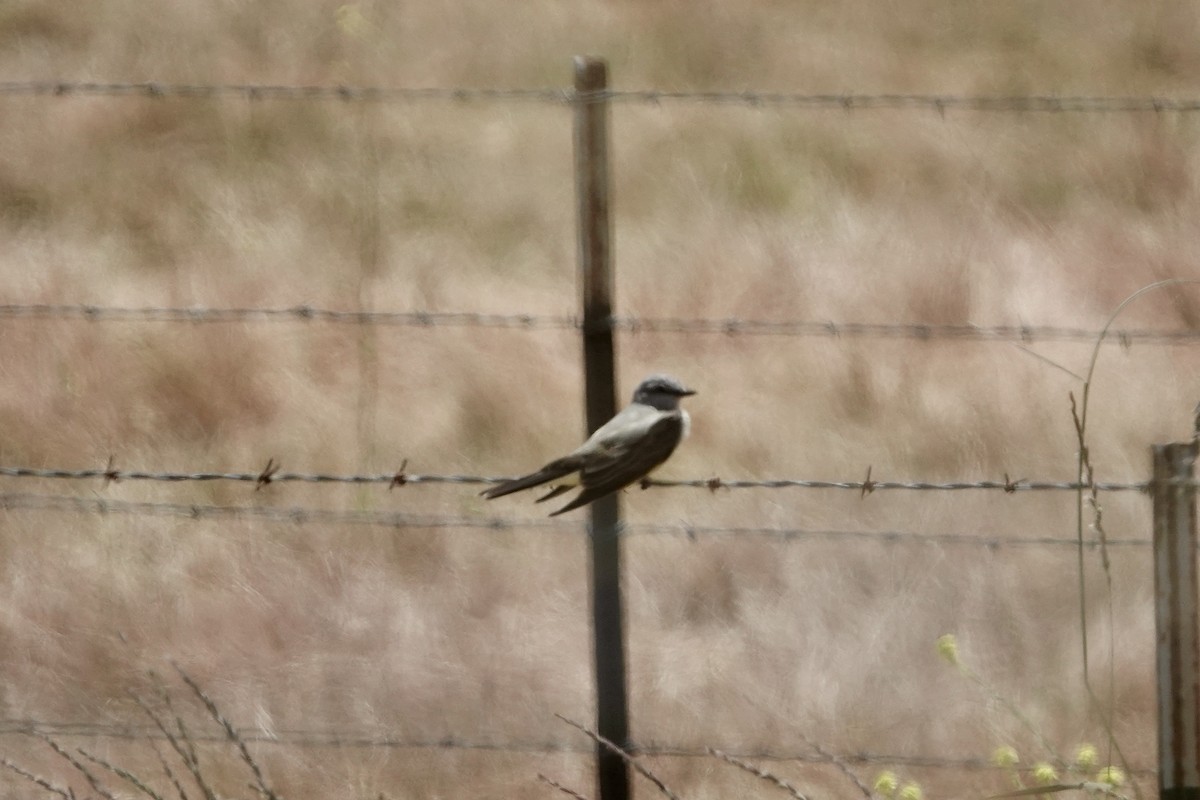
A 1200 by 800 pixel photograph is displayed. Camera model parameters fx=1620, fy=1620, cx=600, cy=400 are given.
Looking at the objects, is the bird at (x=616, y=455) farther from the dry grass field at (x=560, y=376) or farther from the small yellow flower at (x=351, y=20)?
the small yellow flower at (x=351, y=20)

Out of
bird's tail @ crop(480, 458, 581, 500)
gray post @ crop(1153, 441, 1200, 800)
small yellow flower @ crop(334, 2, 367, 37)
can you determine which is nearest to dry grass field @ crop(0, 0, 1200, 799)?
small yellow flower @ crop(334, 2, 367, 37)

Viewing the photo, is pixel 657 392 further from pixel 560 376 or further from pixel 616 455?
pixel 560 376

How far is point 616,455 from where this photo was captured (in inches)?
150

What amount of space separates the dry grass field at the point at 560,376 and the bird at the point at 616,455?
72 centimetres

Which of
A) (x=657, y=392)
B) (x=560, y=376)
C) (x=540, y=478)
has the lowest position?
(x=540, y=478)

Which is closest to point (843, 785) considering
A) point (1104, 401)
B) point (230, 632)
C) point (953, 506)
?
point (953, 506)

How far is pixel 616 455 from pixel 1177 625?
1.29 m

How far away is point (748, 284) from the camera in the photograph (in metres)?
8.34

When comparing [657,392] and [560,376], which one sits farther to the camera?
[560,376]

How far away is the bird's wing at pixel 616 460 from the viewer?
381 cm

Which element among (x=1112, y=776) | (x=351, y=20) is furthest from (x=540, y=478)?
(x=351, y=20)

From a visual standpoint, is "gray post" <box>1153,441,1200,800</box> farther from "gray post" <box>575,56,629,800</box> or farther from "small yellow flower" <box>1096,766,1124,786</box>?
"gray post" <box>575,56,629,800</box>

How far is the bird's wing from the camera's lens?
12.5 ft

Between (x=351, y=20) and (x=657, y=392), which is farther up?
(x=351, y=20)
